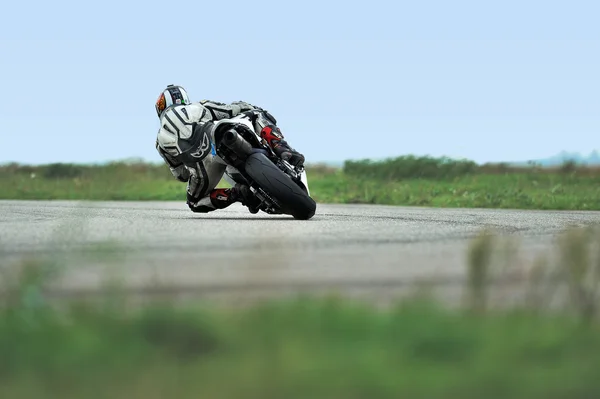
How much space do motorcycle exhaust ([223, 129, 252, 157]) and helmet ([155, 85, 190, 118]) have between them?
1.59 meters

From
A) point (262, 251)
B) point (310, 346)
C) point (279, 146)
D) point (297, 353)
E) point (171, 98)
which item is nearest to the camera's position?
point (297, 353)

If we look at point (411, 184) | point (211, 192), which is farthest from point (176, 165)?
point (411, 184)

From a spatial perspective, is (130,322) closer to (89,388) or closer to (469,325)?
(89,388)

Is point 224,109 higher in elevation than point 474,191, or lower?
higher

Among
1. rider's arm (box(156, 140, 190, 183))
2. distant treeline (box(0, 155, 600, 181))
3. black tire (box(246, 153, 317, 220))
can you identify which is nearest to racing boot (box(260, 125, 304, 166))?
black tire (box(246, 153, 317, 220))

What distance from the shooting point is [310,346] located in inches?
143

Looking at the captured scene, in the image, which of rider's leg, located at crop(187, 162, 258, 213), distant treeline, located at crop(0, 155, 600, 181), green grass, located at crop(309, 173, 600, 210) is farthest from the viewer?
distant treeline, located at crop(0, 155, 600, 181)

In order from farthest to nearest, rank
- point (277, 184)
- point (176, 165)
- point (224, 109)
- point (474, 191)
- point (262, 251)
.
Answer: point (474, 191) → point (176, 165) → point (224, 109) → point (277, 184) → point (262, 251)

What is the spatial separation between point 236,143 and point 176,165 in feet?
4.96

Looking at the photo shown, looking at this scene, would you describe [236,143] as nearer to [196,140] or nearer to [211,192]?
[196,140]

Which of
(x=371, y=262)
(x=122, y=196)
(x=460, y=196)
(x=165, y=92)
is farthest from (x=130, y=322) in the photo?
(x=122, y=196)

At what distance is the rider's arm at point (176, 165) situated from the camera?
12500 millimetres

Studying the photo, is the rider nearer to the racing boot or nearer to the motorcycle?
the racing boot

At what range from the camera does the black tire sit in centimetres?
1112
